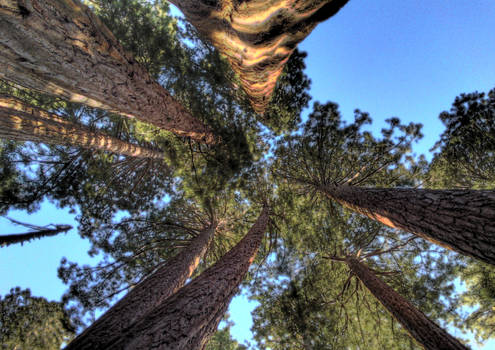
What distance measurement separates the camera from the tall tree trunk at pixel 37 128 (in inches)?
165

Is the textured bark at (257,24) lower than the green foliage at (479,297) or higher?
lower

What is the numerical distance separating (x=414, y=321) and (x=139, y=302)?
587cm

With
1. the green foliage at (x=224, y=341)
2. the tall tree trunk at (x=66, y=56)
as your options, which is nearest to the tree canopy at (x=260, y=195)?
the tall tree trunk at (x=66, y=56)

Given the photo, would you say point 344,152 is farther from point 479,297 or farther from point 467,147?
point 479,297

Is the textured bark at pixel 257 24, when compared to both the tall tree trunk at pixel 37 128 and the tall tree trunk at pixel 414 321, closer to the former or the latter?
the tall tree trunk at pixel 37 128

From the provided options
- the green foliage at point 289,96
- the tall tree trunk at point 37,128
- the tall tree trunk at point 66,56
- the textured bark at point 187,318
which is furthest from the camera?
the green foliage at point 289,96

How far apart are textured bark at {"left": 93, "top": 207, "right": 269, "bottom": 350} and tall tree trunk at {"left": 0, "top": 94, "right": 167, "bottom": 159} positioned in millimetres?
5194

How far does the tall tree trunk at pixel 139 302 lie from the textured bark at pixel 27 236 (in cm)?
435

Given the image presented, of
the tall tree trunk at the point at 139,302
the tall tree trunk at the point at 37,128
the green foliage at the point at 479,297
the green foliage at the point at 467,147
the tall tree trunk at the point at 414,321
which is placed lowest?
the tall tree trunk at the point at 139,302

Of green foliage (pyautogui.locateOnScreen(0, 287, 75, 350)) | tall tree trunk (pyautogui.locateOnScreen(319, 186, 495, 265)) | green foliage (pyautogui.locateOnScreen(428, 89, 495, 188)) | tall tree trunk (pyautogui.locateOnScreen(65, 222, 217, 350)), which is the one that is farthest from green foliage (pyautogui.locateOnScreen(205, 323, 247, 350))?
green foliage (pyautogui.locateOnScreen(428, 89, 495, 188))

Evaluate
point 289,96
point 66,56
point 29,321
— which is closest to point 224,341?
point 29,321

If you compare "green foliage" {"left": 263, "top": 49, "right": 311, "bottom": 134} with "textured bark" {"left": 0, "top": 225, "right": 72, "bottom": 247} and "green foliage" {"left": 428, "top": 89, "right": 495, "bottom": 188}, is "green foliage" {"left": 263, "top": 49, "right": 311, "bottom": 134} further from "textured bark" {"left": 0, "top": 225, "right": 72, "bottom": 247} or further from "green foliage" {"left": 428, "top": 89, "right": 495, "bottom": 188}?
"textured bark" {"left": 0, "top": 225, "right": 72, "bottom": 247}

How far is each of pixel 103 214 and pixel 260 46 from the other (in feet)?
26.1

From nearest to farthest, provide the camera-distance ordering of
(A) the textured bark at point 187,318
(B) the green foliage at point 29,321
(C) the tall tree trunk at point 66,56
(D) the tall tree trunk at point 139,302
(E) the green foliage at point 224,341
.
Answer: (A) the textured bark at point 187,318, (C) the tall tree trunk at point 66,56, (D) the tall tree trunk at point 139,302, (B) the green foliage at point 29,321, (E) the green foliage at point 224,341
